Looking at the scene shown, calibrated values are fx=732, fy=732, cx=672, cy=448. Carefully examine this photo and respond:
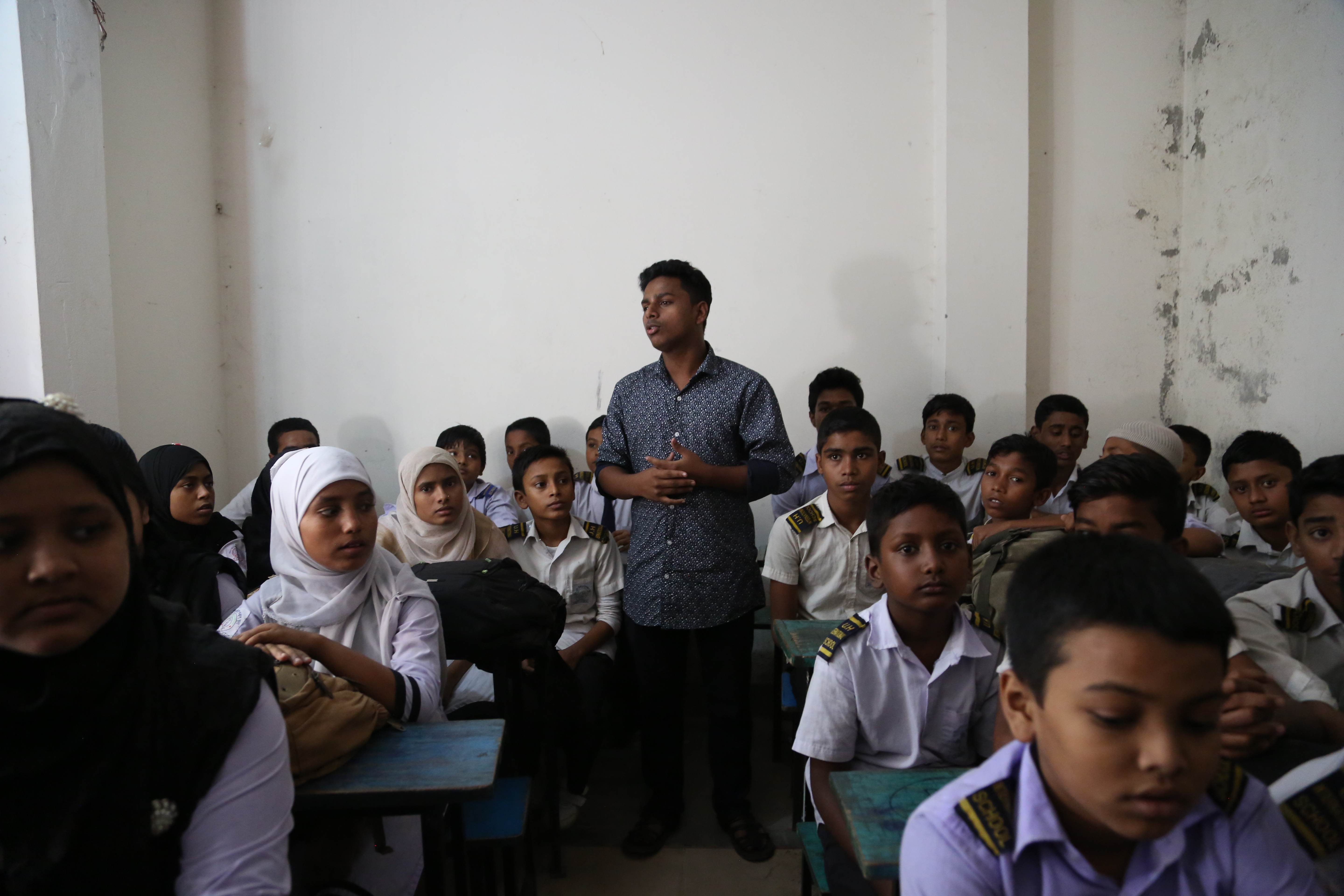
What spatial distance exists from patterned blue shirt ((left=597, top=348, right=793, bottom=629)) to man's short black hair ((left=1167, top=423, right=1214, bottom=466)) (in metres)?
2.17

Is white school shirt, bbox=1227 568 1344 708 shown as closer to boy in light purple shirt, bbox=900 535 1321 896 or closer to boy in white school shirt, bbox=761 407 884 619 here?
boy in light purple shirt, bbox=900 535 1321 896

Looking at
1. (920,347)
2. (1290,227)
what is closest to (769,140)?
(920,347)

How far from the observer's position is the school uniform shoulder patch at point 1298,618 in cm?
157

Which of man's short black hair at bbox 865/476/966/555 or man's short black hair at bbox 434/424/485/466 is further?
man's short black hair at bbox 434/424/485/466

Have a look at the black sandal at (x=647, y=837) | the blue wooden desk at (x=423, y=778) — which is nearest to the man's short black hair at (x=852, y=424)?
the black sandal at (x=647, y=837)

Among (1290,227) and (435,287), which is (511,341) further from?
(1290,227)

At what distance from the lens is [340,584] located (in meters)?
1.72

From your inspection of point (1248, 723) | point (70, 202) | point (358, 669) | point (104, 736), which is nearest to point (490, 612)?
point (358, 669)

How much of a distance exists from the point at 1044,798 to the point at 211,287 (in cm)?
443

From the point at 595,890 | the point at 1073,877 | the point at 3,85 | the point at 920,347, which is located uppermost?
the point at 3,85

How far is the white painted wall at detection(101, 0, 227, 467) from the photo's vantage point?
11.0 ft

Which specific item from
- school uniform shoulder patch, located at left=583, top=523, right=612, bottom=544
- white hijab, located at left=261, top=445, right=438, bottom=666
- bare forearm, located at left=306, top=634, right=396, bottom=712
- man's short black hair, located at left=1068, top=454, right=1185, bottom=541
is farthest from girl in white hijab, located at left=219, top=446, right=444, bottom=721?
man's short black hair, located at left=1068, top=454, right=1185, bottom=541

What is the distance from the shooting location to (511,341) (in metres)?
4.01

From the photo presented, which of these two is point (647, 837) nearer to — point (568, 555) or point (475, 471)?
A: point (568, 555)
